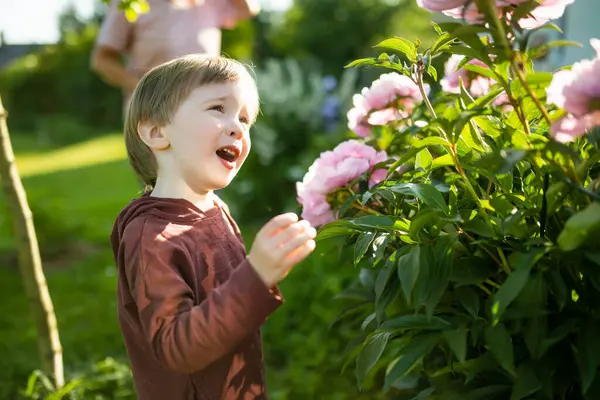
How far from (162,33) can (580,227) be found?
3.01 meters

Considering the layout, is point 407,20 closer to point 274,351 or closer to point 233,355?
point 274,351

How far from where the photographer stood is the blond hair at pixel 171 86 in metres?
1.74

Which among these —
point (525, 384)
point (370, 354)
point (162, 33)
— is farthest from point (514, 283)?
point (162, 33)

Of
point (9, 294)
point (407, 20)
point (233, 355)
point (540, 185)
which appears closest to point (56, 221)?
point (9, 294)

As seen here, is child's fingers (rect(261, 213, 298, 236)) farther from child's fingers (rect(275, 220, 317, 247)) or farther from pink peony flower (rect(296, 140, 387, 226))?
pink peony flower (rect(296, 140, 387, 226))

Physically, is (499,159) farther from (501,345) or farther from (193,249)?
(193,249)

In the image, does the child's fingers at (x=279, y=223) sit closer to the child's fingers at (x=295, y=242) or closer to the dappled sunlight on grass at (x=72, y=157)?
the child's fingers at (x=295, y=242)

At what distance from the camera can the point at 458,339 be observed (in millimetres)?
1443

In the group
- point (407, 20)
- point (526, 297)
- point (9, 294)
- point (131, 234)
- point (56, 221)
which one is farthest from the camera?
point (407, 20)

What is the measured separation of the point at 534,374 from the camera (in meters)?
1.47

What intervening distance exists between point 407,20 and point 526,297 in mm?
12550

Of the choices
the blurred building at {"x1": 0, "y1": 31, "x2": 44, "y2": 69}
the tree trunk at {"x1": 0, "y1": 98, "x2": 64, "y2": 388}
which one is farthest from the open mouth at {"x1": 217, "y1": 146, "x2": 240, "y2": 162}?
the blurred building at {"x1": 0, "y1": 31, "x2": 44, "y2": 69}

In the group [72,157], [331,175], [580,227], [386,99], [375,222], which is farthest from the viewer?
[72,157]

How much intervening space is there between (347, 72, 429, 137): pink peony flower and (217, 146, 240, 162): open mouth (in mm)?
539
